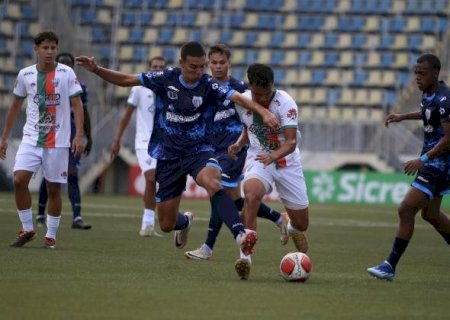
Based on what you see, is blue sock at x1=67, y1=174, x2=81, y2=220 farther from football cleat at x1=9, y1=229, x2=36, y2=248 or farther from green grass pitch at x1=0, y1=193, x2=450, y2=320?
football cleat at x1=9, y1=229, x2=36, y2=248

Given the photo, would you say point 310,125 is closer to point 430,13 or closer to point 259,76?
point 430,13

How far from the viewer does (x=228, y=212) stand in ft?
35.6

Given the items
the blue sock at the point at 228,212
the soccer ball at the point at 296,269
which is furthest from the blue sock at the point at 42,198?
the soccer ball at the point at 296,269

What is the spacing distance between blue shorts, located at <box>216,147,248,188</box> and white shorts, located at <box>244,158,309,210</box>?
5.41 ft

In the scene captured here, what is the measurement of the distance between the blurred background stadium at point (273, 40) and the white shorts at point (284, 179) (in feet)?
76.3

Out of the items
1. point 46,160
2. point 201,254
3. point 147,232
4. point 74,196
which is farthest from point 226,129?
point 74,196

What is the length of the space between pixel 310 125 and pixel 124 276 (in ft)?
78.8

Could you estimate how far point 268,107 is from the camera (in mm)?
11602

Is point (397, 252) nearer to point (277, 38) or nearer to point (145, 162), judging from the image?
point (145, 162)

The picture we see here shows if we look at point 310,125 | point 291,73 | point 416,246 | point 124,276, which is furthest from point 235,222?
point 291,73

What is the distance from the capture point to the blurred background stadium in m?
37.1

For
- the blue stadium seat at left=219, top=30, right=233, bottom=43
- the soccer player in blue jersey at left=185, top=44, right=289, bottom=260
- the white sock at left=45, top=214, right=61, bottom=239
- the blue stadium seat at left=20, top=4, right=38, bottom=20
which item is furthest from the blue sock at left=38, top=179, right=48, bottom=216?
the blue stadium seat at left=219, top=30, right=233, bottom=43

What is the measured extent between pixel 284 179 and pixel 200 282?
2379 mm

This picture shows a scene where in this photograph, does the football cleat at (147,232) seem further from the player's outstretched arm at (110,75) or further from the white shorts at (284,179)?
the player's outstretched arm at (110,75)
